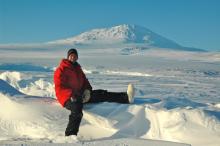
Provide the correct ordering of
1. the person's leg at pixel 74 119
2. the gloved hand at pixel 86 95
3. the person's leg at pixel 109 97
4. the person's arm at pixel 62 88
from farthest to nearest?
1. the person's leg at pixel 109 97
2. the gloved hand at pixel 86 95
3. the person's arm at pixel 62 88
4. the person's leg at pixel 74 119

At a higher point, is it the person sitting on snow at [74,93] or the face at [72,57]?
the face at [72,57]

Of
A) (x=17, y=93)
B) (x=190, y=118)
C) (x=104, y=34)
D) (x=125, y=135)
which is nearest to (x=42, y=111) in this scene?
(x=17, y=93)

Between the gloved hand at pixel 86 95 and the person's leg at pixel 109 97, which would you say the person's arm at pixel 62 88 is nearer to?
the gloved hand at pixel 86 95

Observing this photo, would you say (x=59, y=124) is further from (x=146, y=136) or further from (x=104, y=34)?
(x=104, y=34)

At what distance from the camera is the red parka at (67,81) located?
5.76 metres

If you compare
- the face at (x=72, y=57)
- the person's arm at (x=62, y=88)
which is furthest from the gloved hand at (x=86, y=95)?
the face at (x=72, y=57)

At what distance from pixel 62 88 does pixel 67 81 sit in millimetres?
157

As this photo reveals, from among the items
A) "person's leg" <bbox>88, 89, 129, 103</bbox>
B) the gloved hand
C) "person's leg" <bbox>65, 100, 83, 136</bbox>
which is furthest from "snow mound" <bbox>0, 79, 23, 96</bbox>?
"person's leg" <bbox>65, 100, 83, 136</bbox>

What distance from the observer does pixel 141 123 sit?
580 centimetres

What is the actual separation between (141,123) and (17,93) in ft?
6.98

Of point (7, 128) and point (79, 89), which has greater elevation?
point (79, 89)

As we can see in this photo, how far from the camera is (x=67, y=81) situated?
19.3 feet

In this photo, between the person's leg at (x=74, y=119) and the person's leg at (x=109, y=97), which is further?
the person's leg at (x=109, y=97)

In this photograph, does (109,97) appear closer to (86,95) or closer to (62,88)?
(86,95)
